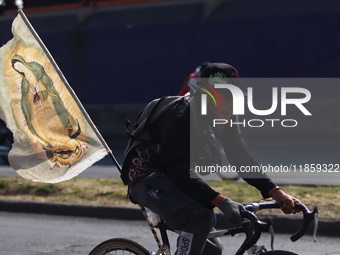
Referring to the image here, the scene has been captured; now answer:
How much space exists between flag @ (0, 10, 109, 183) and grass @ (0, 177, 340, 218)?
4067 millimetres

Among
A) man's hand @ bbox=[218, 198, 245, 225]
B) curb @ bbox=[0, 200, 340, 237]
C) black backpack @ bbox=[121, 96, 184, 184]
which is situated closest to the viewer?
man's hand @ bbox=[218, 198, 245, 225]

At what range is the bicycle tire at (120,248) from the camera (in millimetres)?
4828

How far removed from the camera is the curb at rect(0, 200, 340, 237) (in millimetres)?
8172

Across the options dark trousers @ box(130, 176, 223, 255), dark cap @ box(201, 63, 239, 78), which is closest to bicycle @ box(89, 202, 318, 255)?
dark trousers @ box(130, 176, 223, 255)

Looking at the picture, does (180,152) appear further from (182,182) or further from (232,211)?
(232,211)

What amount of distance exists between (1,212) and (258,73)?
45.0 ft

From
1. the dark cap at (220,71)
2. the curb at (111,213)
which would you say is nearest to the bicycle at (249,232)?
the dark cap at (220,71)

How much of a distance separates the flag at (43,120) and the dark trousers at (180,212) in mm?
618

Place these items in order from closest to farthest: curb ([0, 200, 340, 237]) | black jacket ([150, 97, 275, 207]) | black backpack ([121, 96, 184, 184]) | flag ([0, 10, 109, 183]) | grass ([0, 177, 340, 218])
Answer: black jacket ([150, 97, 275, 207]) < black backpack ([121, 96, 184, 184]) < flag ([0, 10, 109, 183]) < curb ([0, 200, 340, 237]) < grass ([0, 177, 340, 218])

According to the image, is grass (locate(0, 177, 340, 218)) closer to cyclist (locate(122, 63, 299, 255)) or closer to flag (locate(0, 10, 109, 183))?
flag (locate(0, 10, 109, 183))

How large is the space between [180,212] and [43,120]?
4.02 ft

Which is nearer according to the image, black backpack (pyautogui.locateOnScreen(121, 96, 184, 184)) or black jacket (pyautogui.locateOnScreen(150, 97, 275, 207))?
black jacket (pyautogui.locateOnScreen(150, 97, 275, 207))

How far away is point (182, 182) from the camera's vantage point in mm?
4309

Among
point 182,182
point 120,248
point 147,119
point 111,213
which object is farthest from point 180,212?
point 111,213
